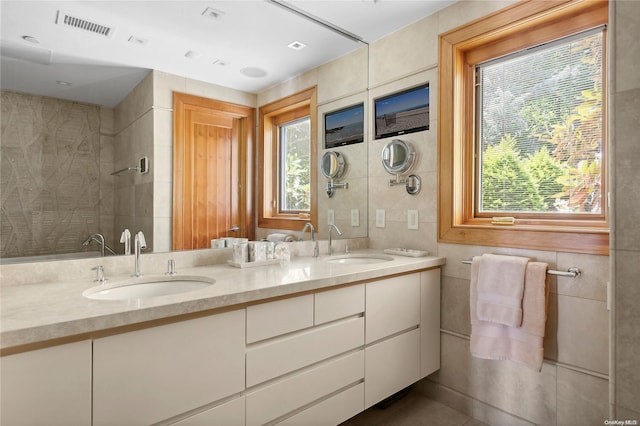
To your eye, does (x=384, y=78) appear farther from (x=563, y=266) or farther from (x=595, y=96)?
(x=563, y=266)

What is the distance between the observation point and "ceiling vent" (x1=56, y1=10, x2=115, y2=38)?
141 centimetres

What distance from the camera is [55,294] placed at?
1.22 metres

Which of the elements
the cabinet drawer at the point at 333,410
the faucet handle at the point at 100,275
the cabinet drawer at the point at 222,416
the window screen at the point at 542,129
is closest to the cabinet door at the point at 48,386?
the cabinet drawer at the point at 222,416

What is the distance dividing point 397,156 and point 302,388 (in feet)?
5.03

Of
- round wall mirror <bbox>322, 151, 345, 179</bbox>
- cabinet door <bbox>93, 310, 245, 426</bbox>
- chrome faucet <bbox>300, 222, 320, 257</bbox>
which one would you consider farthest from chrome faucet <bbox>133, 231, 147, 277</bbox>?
round wall mirror <bbox>322, 151, 345, 179</bbox>

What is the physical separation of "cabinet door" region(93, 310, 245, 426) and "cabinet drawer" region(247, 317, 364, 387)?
7 cm

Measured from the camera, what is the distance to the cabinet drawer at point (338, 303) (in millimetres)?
1583

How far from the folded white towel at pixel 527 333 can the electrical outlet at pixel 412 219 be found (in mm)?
714

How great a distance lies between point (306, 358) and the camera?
1528 millimetres

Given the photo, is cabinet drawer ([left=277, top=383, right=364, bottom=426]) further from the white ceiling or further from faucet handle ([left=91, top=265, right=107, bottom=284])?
the white ceiling

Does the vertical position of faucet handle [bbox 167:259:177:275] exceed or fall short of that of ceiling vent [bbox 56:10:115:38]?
it falls short

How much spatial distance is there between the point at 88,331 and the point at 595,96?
2.27 meters

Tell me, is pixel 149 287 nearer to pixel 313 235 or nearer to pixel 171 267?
pixel 171 267

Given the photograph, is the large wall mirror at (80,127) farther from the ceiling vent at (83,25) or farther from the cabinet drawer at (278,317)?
the cabinet drawer at (278,317)
